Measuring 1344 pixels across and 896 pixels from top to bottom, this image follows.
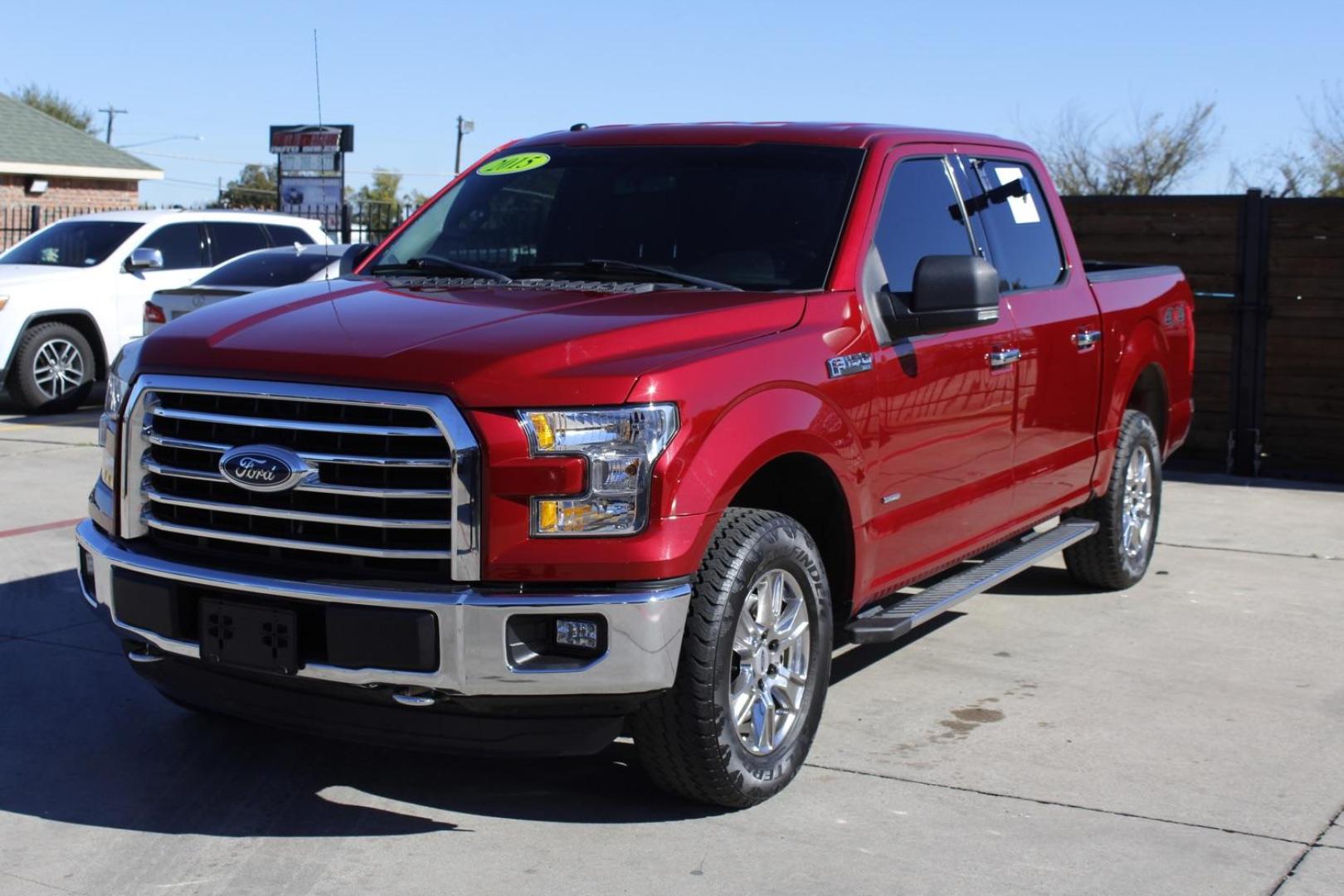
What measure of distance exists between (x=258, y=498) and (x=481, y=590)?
0.70 meters

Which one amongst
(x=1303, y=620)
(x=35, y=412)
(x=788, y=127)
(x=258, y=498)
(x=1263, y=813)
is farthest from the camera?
(x=35, y=412)

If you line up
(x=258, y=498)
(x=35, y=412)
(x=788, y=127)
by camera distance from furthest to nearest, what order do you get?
Answer: (x=35, y=412)
(x=788, y=127)
(x=258, y=498)

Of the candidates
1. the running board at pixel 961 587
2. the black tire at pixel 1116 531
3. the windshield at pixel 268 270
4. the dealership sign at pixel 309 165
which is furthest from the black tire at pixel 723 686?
the dealership sign at pixel 309 165

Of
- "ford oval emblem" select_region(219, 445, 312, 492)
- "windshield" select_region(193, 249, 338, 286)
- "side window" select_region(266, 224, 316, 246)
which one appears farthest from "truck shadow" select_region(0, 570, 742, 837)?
"side window" select_region(266, 224, 316, 246)

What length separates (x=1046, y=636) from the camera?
22.0ft

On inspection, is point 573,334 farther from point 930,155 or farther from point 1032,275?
point 1032,275

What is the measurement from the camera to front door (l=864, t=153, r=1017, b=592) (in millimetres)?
5137

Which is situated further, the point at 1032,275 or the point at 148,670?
the point at 1032,275

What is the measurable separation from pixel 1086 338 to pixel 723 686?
315cm

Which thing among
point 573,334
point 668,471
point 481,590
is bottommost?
point 481,590

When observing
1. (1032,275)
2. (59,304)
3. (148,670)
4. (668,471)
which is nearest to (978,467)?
(1032,275)

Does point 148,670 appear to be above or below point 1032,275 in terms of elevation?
below

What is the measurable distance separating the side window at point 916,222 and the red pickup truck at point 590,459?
16 millimetres

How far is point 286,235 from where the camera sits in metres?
16.2
